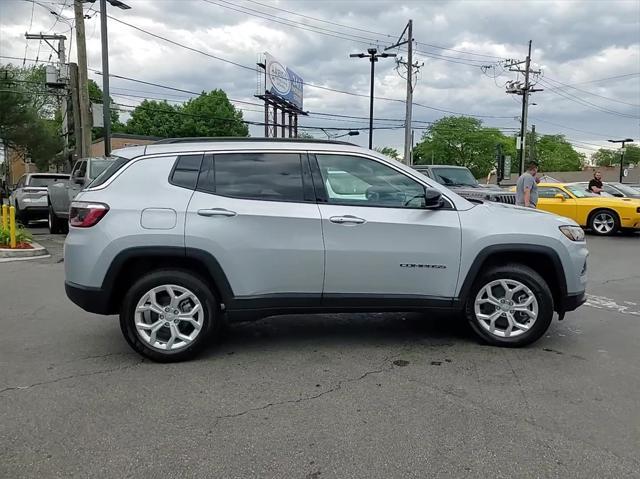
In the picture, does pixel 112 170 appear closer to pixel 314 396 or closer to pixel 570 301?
pixel 314 396

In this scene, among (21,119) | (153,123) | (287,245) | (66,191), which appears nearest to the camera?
(287,245)

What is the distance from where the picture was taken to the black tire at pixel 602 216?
1400cm

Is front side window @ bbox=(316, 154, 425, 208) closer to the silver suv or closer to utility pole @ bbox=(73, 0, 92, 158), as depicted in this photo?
the silver suv

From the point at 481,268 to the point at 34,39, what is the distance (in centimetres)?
3820

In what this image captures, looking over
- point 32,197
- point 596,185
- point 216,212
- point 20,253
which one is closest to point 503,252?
point 216,212

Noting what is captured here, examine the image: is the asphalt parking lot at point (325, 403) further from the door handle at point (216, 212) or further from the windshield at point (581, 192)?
the windshield at point (581, 192)

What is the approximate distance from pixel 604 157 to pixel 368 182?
409ft

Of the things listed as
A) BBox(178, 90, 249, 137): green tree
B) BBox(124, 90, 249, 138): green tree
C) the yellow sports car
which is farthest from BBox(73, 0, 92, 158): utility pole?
BBox(178, 90, 249, 137): green tree

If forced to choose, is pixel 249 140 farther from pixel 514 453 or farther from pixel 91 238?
pixel 514 453

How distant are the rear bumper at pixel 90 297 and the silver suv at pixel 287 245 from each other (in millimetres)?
12

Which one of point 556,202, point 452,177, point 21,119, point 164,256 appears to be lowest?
point 164,256

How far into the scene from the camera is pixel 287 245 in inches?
174

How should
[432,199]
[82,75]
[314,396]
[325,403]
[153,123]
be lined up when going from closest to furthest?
1. [325,403]
2. [314,396]
3. [432,199]
4. [82,75]
5. [153,123]

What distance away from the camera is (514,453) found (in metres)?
3.05
